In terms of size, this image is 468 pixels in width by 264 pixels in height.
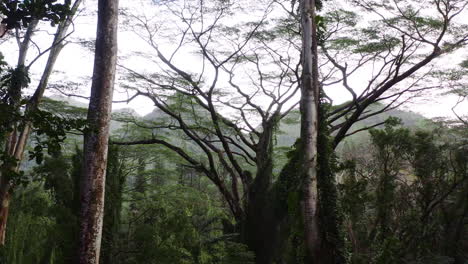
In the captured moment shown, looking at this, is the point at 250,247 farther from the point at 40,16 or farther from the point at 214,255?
the point at 40,16

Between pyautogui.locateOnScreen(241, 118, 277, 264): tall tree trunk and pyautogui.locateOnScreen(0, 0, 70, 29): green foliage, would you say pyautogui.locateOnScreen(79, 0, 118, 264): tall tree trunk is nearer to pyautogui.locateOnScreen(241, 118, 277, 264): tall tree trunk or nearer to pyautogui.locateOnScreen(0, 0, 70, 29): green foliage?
pyautogui.locateOnScreen(0, 0, 70, 29): green foliage

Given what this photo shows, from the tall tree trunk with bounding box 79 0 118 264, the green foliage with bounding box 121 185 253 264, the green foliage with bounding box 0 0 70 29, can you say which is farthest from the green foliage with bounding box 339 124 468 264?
the green foliage with bounding box 0 0 70 29

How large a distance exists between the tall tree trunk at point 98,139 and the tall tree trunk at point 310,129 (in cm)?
269

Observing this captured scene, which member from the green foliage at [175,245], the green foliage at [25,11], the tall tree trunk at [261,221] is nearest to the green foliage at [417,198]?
the tall tree trunk at [261,221]

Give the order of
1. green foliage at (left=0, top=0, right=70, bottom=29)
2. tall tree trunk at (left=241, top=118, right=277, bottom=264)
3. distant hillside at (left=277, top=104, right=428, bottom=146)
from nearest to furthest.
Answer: green foliage at (left=0, top=0, right=70, bottom=29), tall tree trunk at (left=241, top=118, right=277, bottom=264), distant hillside at (left=277, top=104, right=428, bottom=146)

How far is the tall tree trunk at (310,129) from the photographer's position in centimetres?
480

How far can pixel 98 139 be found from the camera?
294cm

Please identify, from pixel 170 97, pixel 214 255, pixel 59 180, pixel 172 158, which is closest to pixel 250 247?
pixel 214 255

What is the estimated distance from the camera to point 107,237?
480cm

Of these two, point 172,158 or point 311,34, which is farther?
point 172,158

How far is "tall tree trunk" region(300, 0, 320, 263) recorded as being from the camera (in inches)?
189

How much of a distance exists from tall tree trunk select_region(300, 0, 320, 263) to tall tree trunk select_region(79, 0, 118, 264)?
8.81 ft

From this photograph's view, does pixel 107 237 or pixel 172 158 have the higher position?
pixel 172 158

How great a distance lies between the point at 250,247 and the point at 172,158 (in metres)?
6.55
